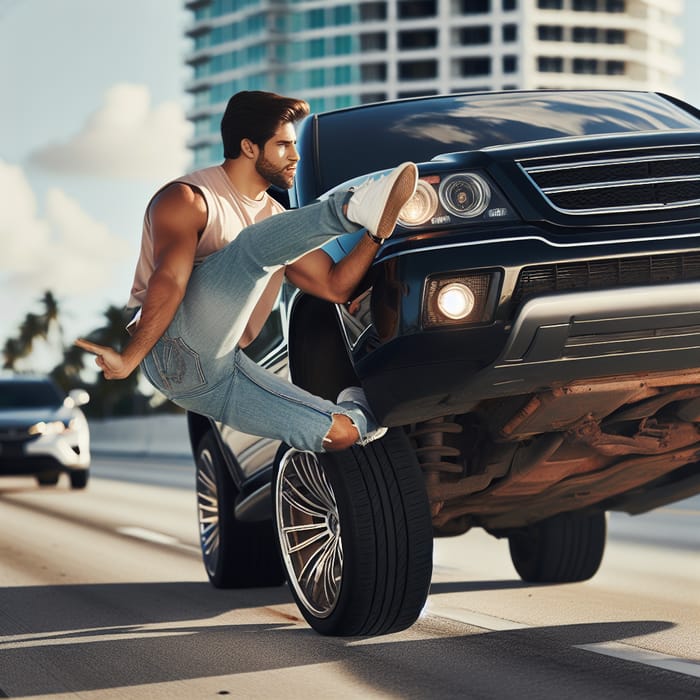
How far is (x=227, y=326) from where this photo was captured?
205 inches

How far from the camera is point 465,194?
5047 millimetres

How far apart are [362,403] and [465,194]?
0.81 metres

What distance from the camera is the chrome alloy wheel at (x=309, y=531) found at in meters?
5.68

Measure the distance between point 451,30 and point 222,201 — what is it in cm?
13413

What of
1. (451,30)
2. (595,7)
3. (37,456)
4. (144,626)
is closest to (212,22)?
(451,30)

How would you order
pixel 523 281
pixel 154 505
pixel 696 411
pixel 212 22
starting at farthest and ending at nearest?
pixel 212 22, pixel 154 505, pixel 696 411, pixel 523 281

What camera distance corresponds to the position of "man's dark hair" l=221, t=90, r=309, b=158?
536cm

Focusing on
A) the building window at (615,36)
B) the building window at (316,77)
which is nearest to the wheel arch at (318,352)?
the building window at (316,77)

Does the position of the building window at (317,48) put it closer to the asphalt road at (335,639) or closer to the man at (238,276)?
the asphalt road at (335,639)

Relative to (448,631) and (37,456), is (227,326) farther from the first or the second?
(37,456)

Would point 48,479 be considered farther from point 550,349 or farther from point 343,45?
point 343,45

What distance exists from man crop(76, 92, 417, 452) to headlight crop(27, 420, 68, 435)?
1394cm

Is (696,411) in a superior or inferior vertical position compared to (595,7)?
inferior

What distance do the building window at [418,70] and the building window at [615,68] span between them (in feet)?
58.8
